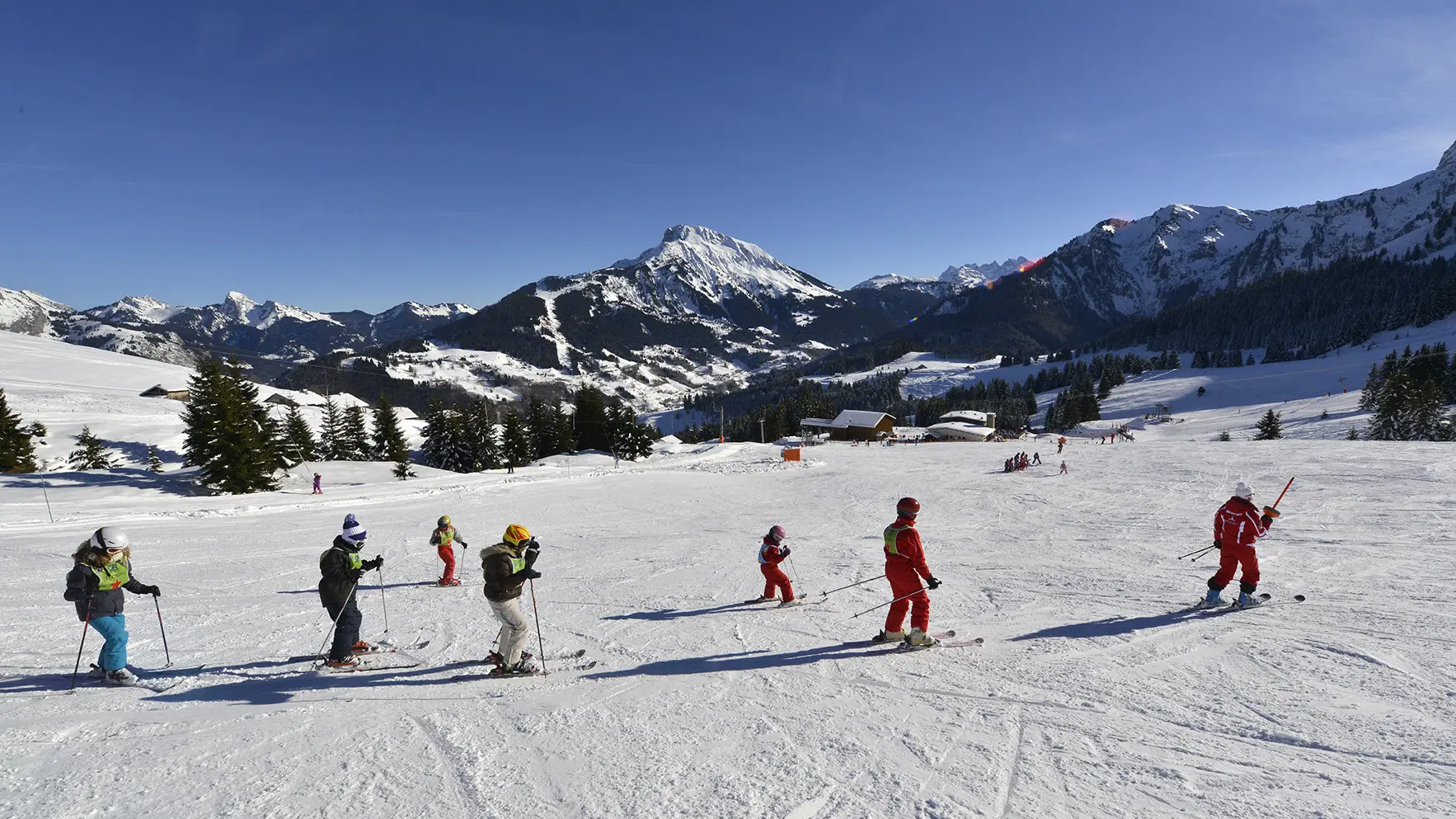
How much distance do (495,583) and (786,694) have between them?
355cm

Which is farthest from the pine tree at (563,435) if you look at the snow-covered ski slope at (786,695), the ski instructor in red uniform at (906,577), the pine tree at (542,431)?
the ski instructor in red uniform at (906,577)

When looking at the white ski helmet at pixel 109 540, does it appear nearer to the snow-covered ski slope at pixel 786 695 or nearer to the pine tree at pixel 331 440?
the snow-covered ski slope at pixel 786 695

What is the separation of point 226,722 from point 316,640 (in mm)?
2992

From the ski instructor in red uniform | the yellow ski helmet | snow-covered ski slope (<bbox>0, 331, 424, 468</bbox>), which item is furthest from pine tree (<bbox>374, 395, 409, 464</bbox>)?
the ski instructor in red uniform

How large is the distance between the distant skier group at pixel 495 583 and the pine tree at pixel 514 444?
46.6 metres

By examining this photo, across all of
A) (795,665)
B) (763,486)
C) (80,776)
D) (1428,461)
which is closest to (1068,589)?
(795,665)

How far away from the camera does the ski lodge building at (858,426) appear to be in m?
87.7

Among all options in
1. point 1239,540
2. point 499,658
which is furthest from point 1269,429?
point 499,658

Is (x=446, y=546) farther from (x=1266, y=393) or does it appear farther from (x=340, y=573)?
(x=1266, y=393)

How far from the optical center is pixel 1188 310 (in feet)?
637

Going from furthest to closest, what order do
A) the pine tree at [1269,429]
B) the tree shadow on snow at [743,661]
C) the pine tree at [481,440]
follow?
1. the pine tree at [1269,429]
2. the pine tree at [481,440]
3. the tree shadow on snow at [743,661]

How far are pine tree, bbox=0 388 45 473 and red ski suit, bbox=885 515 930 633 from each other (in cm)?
5027

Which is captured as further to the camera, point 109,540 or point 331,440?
point 331,440

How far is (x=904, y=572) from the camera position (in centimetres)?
777
